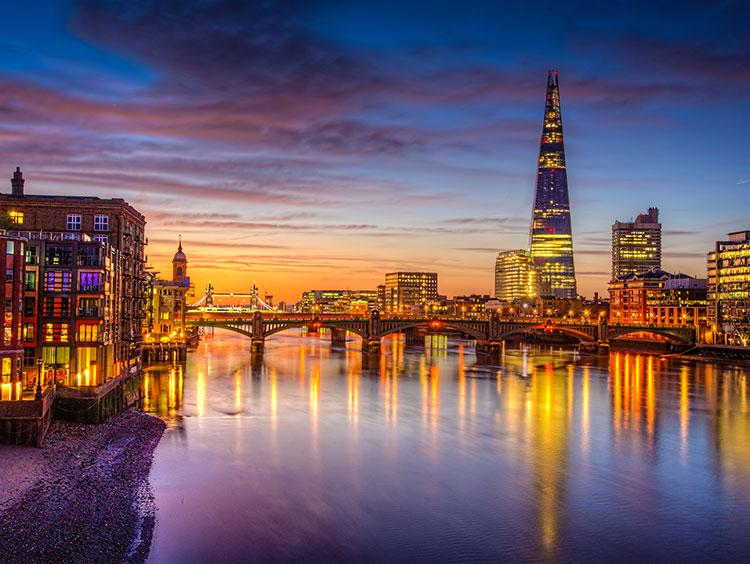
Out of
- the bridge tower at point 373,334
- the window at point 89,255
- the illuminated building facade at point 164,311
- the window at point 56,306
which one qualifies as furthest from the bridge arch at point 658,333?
the window at point 56,306

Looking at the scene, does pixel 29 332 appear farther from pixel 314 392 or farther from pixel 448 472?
pixel 448 472

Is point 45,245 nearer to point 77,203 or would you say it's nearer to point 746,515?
point 77,203

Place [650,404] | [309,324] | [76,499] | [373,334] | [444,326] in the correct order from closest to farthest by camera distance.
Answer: [76,499], [650,404], [309,324], [373,334], [444,326]

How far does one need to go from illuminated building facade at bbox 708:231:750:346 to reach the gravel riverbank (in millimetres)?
124729

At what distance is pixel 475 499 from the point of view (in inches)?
1463

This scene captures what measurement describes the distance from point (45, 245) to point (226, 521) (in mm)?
32025

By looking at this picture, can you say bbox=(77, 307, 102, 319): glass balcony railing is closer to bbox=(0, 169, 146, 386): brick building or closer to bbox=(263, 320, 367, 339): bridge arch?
bbox=(0, 169, 146, 386): brick building

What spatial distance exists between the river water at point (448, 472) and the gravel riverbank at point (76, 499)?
1242 mm

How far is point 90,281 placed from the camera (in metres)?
55.1

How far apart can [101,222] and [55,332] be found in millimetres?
15642

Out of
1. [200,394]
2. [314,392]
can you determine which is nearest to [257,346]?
[314,392]

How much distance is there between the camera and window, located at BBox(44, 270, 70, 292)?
54.2m

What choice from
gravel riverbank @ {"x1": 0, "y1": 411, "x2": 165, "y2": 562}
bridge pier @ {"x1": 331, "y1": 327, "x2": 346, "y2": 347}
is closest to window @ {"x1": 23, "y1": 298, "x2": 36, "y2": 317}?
gravel riverbank @ {"x1": 0, "y1": 411, "x2": 165, "y2": 562}

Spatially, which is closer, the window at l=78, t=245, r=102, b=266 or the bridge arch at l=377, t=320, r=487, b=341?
the window at l=78, t=245, r=102, b=266
